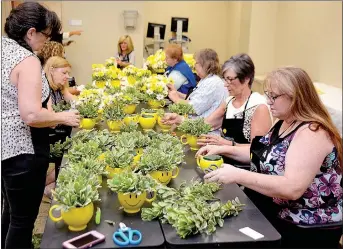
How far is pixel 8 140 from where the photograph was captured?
→ 1.83 metres

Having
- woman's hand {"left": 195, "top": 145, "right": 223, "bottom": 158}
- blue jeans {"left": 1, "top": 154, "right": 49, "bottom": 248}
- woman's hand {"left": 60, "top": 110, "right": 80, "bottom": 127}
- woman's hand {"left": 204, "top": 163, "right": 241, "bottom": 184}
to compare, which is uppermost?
woman's hand {"left": 60, "top": 110, "right": 80, "bottom": 127}

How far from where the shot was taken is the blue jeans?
1829 millimetres

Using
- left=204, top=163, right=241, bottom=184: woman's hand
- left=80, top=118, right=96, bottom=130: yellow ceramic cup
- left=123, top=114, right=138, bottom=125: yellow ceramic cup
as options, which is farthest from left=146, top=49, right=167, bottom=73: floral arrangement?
left=204, top=163, right=241, bottom=184: woman's hand

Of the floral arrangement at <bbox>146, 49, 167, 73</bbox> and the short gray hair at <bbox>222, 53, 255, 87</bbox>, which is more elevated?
the short gray hair at <bbox>222, 53, 255, 87</bbox>

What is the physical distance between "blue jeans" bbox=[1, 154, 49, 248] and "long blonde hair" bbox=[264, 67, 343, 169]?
122 cm

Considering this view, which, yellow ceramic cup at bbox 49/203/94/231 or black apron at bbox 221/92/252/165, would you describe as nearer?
yellow ceramic cup at bbox 49/203/94/231

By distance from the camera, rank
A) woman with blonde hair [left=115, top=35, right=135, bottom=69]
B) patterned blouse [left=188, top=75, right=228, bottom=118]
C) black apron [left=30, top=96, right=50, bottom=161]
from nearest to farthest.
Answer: black apron [left=30, top=96, right=50, bottom=161] < patterned blouse [left=188, top=75, right=228, bottom=118] < woman with blonde hair [left=115, top=35, right=135, bottom=69]

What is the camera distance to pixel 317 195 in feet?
5.58

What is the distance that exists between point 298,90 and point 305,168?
13.6 inches

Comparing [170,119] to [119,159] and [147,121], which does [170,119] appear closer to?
[147,121]

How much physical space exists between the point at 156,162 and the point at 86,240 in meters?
0.47

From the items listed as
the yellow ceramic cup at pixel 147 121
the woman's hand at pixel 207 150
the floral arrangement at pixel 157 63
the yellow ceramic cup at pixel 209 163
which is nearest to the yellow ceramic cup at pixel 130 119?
the yellow ceramic cup at pixel 147 121

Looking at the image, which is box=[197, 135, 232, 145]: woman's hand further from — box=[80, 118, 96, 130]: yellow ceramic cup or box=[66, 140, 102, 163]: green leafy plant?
box=[80, 118, 96, 130]: yellow ceramic cup

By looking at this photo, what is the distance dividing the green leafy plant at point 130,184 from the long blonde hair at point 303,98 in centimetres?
74
